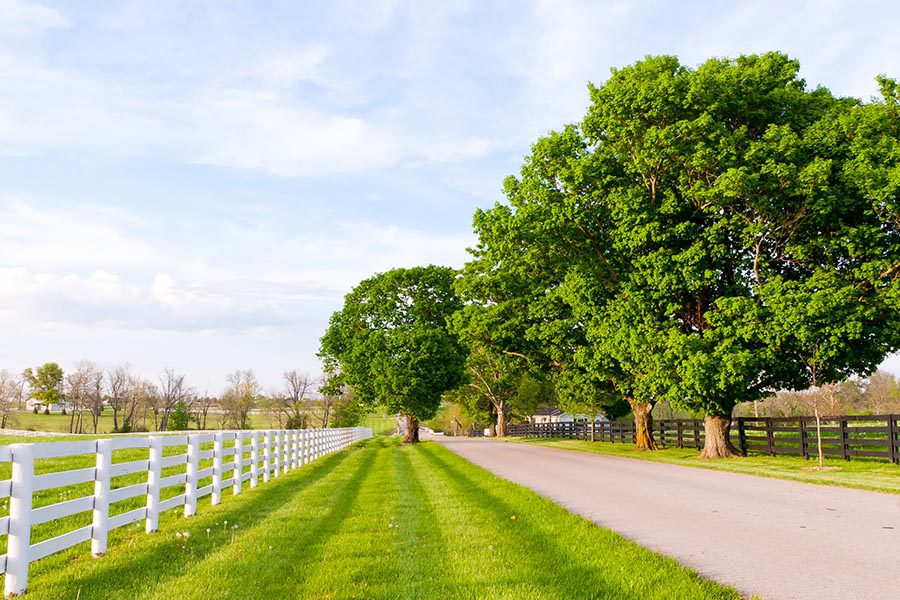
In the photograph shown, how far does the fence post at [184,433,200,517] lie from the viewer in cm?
999

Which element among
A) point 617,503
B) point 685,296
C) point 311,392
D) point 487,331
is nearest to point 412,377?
point 487,331

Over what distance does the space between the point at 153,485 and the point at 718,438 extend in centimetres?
2140

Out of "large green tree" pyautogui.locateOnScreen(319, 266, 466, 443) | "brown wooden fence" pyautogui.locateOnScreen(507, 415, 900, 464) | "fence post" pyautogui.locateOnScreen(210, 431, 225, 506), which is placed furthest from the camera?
"large green tree" pyautogui.locateOnScreen(319, 266, 466, 443)

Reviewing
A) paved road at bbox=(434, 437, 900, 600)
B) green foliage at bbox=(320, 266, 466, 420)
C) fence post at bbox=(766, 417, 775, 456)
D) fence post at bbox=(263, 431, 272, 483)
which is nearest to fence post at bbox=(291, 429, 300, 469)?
fence post at bbox=(263, 431, 272, 483)

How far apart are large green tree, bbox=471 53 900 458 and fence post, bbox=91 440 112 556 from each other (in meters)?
17.2

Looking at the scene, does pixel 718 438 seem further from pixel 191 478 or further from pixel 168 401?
pixel 168 401

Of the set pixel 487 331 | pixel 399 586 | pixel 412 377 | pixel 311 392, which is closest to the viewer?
pixel 399 586

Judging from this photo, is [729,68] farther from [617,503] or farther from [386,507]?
[386,507]

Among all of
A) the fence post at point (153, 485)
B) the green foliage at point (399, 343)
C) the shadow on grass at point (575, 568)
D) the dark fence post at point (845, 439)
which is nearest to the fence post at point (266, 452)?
the fence post at point (153, 485)

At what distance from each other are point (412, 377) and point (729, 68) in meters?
25.9

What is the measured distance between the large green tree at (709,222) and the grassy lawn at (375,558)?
13.2 m

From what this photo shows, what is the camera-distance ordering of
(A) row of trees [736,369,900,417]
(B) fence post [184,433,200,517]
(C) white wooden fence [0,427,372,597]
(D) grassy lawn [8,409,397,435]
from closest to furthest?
(C) white wooden fence [0,427,372,597], (B) fence post [184,433,200,517], (A) row of trees [736,369,900,417], (D) grassy lawn [8,409,397,435]

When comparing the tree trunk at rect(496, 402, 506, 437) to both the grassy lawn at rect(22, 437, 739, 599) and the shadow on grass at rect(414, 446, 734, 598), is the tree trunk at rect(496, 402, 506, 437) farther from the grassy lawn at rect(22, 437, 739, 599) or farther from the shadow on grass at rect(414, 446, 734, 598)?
the shadow on grass at rect(414, 446, 734, 598)

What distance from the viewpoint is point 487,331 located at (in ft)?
102
